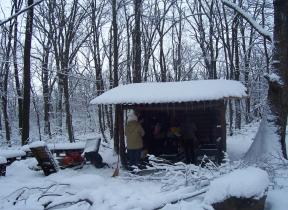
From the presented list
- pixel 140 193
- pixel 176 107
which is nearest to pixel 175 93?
pixel 176 107

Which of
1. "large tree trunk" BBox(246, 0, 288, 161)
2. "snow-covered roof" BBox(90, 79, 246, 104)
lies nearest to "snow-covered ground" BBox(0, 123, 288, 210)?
"large tree trunk" BBox(246, 0, 288, 161)

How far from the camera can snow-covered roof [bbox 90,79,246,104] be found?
13391 millimetres

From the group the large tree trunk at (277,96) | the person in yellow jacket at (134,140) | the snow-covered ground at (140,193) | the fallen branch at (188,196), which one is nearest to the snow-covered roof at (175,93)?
the person in yellow jacket at (134,140)

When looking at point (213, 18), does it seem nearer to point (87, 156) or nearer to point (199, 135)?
point (199, 135)

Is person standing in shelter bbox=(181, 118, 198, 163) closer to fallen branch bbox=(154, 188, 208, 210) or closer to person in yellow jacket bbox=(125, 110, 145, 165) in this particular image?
person in yellow jacket bbox=(125, 110, 145, 165)

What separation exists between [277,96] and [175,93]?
3475mm

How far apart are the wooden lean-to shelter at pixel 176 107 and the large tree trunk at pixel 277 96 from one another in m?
1.83

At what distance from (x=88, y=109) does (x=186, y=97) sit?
3336 cm

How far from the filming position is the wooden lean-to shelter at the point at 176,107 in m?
13.7

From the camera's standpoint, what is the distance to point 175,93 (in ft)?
46.1

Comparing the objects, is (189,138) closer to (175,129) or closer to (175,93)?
(175,93)

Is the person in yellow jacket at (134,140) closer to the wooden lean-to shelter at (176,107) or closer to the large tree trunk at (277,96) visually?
the wooden lean-to shelter at (176,107)

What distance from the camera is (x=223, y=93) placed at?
1334 cm

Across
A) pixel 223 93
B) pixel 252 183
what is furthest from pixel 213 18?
pixel 252 183
